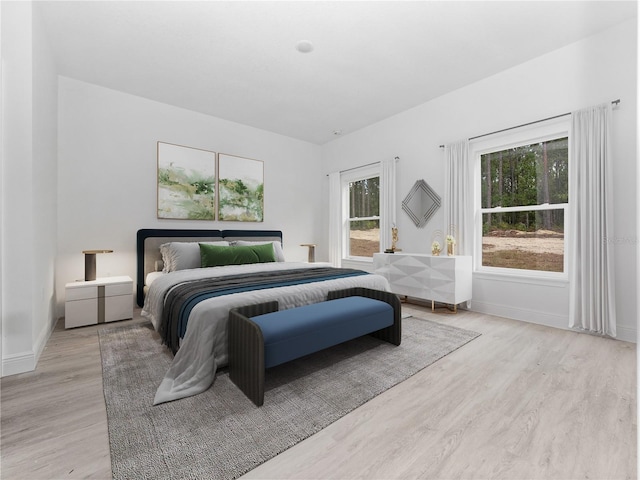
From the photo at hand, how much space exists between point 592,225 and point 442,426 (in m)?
2.62

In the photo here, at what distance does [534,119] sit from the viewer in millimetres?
3219

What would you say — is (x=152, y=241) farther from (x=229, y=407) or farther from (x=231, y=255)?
(x=229, y=407)

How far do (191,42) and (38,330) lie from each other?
295 centimetres

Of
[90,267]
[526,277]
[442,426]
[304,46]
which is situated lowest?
[442,426]

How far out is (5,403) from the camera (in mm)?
1685

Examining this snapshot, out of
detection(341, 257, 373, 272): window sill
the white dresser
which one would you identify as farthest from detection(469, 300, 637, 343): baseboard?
detection(341, 257, 373, 272): window sill

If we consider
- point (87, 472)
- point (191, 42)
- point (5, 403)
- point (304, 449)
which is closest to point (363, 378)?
point (304, 449)

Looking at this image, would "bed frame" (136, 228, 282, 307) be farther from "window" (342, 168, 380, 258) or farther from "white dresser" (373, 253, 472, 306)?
"white dresser" (373, 253, 472, 306)

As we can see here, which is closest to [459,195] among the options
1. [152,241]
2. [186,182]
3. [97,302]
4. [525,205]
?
[525,205]

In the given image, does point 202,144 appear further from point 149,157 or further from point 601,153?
point 601,153

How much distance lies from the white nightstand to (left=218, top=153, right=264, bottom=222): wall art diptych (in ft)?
5.75

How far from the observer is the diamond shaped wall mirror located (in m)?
4.18

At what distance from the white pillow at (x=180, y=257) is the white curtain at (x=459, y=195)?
339 cm

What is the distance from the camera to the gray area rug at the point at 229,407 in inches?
50.3
